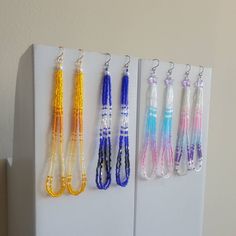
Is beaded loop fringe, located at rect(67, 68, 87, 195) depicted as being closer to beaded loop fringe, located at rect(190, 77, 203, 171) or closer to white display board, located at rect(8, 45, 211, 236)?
white display board, located at rect(8, 45, 211, 236)

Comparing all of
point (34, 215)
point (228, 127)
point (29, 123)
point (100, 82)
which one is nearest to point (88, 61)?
point (100, 82)

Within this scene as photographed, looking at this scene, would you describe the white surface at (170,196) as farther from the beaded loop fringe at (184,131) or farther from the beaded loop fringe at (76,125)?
the beaded loop fringe at (76,125)

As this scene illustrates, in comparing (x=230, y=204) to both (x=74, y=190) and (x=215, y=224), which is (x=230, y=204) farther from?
(x=74, y=190)

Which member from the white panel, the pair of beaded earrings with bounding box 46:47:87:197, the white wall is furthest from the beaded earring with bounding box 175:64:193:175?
the white wall

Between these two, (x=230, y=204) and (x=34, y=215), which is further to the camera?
(x=230, y=204)

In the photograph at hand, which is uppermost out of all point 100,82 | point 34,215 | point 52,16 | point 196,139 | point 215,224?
point 52,16

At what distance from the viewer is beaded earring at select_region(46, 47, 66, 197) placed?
0.47 m

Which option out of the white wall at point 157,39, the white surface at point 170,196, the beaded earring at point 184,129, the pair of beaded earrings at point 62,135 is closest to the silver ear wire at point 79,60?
the pair of beaded earrings at point 62,135

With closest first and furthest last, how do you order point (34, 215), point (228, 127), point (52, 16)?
point (34, 215), point (52, 16), point (228, 127)

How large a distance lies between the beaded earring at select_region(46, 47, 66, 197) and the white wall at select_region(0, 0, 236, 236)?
44cm

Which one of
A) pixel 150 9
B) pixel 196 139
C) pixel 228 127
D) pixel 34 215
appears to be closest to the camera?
pixel 34 215

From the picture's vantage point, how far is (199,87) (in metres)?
0.66

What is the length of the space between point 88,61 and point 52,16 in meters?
0.48

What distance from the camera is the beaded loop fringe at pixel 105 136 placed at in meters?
0.52
